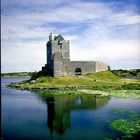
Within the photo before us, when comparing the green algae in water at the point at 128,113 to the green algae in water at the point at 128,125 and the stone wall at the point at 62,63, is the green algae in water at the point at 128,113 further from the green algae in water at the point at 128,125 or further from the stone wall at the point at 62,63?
the stone wall at the point at 62,63

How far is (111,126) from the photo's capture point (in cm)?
2355

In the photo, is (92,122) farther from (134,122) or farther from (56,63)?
(56,63)

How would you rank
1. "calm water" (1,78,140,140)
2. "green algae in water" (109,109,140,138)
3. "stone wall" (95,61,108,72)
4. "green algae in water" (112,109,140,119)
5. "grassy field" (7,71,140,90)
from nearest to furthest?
"calm water" (1,78,140,140)
"green algae in water" (109,109,140,138)
"green algae in water" (112,109,140,119)
"grassy field" (7,71,140,90)
"stone wall" (95,61,108,72)

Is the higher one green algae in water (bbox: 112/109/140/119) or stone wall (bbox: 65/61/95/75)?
stone wall (bbox: 65/61/95/75)

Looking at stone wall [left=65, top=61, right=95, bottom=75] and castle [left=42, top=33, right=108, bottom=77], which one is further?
stone wall [left=65, top=61, right=95, bottom=75]

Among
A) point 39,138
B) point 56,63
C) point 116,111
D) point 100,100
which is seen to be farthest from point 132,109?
point 56,63

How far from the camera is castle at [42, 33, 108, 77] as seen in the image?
66.1 meters

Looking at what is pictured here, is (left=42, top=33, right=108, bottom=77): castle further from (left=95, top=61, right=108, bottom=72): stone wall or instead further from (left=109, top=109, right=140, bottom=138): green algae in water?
(left=109, top=109, right=140, bottom=138): green algae in water

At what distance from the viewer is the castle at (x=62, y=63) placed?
66125 mm

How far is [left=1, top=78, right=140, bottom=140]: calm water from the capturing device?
69.4 feet

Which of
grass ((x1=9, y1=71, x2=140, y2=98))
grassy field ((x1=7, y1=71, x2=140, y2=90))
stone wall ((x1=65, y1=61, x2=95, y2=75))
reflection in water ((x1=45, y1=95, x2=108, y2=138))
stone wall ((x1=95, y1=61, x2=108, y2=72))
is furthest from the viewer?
stone wall ((x1=95, y1=61, x2=108, y2=72))

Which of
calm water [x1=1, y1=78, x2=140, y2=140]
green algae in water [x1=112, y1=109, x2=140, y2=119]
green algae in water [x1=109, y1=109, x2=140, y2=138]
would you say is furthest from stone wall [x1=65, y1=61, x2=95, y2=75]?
green algae in water [x1=109, y1=109, x2=140, y2=138]

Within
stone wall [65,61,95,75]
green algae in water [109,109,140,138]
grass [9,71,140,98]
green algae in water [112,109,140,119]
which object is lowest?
green algae in water [109,109,140,138]

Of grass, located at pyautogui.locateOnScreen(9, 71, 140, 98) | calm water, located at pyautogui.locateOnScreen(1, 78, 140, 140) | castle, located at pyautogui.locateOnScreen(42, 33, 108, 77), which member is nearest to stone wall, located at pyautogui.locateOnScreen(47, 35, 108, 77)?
castle, located at pyautogui.locateOnScreen(42, 33, 108, 77)
